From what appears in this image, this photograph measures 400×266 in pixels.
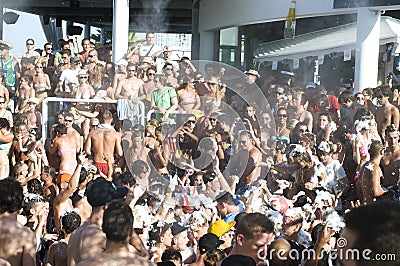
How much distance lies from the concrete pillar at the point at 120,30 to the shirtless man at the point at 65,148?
11.3 ft

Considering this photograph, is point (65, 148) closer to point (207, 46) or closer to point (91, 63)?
point (91, 63)

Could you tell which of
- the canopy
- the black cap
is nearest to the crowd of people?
the black cap

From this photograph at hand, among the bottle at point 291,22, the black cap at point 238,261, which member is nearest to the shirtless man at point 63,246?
the black cap at point 238,261

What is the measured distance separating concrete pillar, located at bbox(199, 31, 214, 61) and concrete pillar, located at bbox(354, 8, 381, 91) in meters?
7.65

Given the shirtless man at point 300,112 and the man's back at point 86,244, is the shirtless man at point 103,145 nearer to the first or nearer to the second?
the shirtless man at point 300,112

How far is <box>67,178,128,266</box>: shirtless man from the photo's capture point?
5137 millimetres

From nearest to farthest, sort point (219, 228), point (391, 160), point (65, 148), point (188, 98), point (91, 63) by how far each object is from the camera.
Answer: point (219, 228) → point (391, 160) → point (65, 148) → point (188, 98) → point (91, 63)

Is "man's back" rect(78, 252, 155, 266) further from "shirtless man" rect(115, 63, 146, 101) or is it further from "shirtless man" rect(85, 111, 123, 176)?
"shirtless man" rect(115, 63, 146, 101)

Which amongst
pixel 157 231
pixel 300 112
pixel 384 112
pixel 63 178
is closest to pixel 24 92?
pixel 63 178

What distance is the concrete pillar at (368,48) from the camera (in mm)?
12969

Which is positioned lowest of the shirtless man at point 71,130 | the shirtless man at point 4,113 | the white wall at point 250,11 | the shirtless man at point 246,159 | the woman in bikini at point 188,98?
the shirtless man at point 246,159

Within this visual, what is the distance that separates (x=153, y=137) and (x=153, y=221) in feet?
9.46

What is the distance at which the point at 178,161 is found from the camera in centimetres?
1058

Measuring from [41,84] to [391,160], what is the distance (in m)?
6.53
